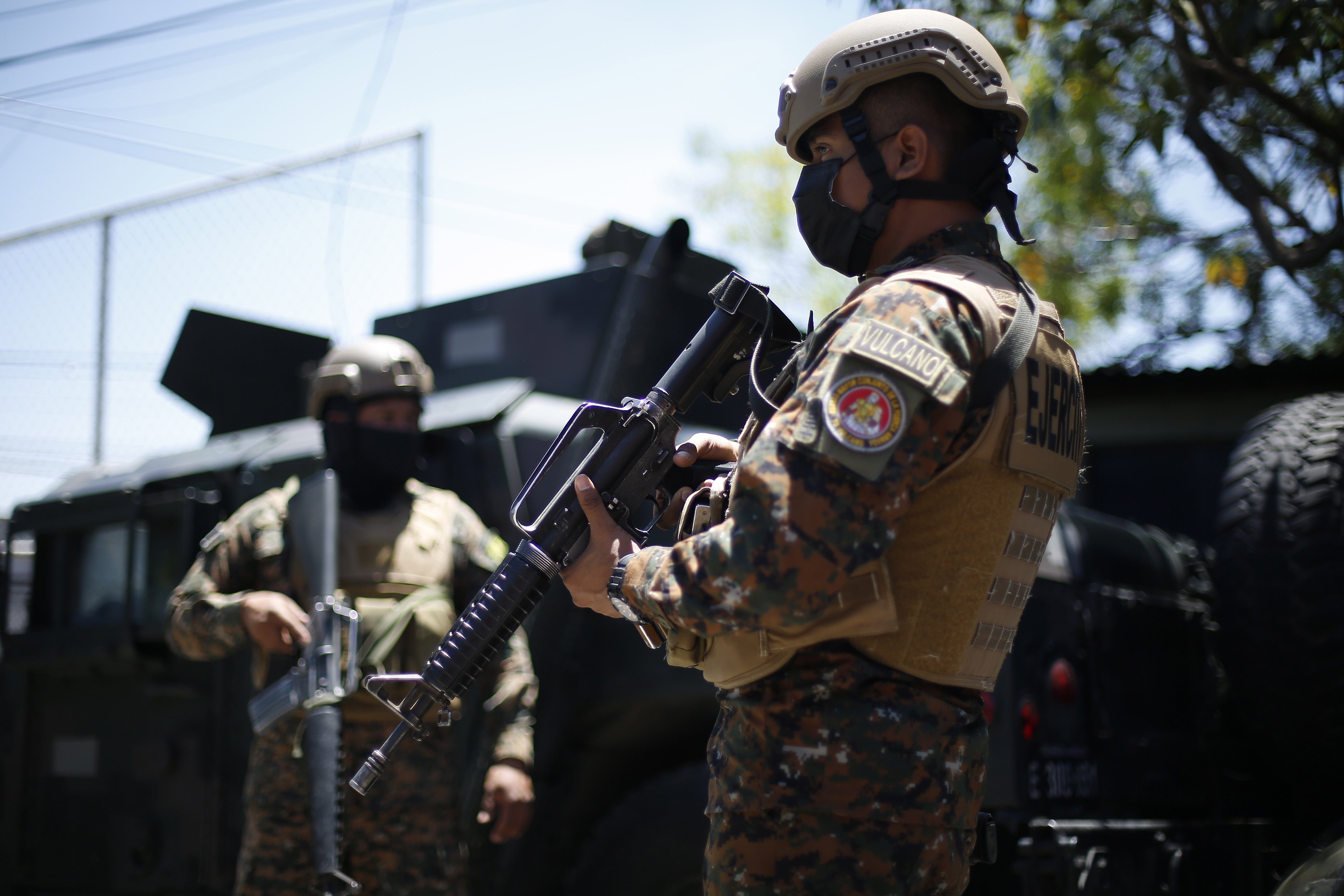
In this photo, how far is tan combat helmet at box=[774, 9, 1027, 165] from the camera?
1768mm

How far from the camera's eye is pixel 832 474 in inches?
59.1

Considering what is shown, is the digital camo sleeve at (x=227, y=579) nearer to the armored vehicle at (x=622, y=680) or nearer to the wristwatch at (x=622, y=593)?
the armored vehicle at (x=622, y=680)

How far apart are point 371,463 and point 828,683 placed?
6.75ft

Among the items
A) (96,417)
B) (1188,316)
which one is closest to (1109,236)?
(1188,316)

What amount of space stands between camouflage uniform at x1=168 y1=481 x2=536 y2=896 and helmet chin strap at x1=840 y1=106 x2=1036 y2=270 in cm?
180

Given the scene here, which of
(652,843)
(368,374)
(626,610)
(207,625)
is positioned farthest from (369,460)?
(626,610)

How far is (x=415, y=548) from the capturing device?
3262 mm

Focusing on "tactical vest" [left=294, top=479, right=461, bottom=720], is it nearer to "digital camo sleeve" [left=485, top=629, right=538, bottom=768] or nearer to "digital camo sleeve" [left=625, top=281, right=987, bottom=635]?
"digital camo sleeve" [left=485, top=629, right=538, bottom=768]

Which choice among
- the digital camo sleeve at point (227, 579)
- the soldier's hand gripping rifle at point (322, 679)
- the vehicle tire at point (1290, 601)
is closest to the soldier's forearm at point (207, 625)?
the digital camo sleeve at point (227, 579)

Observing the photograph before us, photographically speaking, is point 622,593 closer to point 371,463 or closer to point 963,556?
point 963,556

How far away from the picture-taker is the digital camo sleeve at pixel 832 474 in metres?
1.49

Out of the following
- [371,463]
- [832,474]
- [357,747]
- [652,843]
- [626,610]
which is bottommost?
[652,843]

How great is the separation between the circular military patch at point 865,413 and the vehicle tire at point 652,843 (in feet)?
6.03

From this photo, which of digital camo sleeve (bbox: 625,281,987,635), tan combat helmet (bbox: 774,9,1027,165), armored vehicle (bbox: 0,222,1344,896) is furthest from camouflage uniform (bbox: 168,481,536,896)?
tan combat helmet (bbox: 774,9,1027,165)
